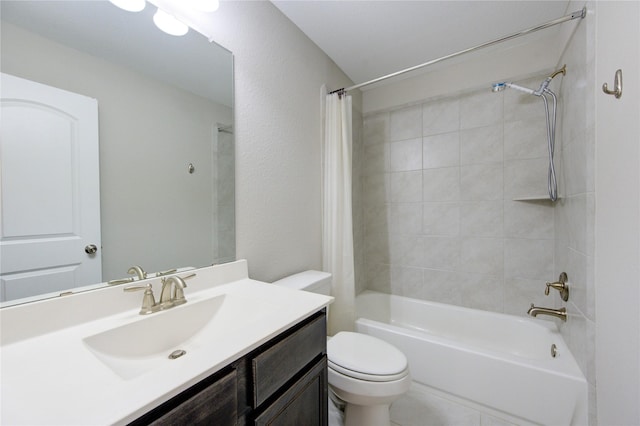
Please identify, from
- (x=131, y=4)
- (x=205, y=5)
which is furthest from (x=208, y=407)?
(x=205, y=5)

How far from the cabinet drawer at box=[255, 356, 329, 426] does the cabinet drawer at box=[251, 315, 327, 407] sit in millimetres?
37

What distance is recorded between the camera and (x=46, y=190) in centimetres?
73

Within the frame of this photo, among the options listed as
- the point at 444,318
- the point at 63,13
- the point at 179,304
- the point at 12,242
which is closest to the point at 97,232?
the point at 12,242

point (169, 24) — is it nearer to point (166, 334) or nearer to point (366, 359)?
point (166, 334)

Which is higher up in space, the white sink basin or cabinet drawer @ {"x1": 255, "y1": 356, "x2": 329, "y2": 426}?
the white sink basin

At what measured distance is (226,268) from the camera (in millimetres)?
1194

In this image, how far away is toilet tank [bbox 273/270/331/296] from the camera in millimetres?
1439

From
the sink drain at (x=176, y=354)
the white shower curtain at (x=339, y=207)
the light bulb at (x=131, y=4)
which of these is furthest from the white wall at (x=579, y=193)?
the light bulb at (x=131, y=4)

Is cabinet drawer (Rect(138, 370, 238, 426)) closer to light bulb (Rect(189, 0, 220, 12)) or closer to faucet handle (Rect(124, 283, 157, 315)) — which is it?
faucet handle (Rect(124, 283, 157, 315))

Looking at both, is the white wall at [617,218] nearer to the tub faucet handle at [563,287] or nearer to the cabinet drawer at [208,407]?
the tub faucet handle at [563,287]

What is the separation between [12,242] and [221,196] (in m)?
0.67

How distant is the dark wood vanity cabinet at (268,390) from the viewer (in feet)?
1.69

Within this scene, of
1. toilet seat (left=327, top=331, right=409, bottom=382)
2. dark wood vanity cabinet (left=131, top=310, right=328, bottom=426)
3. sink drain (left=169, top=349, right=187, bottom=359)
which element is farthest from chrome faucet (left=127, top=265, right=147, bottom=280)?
toilet seat (left=327, top=331, right=409, bottom=382)

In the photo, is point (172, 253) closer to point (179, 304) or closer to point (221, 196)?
point (179, 304)
